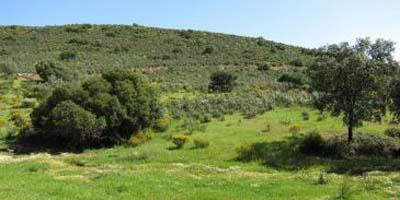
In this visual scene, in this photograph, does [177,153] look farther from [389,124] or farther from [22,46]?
[22,46]

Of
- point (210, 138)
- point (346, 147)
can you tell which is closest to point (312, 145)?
point (346, 147)

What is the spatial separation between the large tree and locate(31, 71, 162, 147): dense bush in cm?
1241

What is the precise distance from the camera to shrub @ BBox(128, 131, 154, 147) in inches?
1625

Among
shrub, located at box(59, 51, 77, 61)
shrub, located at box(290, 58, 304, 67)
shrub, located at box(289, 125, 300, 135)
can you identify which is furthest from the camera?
shrub, located at box(290, 58, 304, 67)

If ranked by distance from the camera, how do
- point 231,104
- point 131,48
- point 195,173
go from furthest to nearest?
point 131,48 → point 231,104 → point 195,173

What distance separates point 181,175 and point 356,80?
14.5 metres

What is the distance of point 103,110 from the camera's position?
4188cm

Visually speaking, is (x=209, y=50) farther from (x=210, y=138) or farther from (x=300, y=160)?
(x=300, y=160)

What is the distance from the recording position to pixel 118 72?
152 ft

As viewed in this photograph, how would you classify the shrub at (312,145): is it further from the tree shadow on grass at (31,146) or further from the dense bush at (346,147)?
the tree shadow on grass at (31,146)

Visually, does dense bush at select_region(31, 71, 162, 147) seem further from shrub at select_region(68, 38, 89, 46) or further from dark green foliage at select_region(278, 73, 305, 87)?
shrub at select_region(68, 38, 89, 46)

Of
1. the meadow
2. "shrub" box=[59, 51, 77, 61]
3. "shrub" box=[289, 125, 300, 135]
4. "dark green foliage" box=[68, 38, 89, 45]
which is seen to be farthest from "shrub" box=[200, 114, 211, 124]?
"dark green foliage" box=[68, 38, 89, 45]

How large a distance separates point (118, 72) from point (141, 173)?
59.1 feet

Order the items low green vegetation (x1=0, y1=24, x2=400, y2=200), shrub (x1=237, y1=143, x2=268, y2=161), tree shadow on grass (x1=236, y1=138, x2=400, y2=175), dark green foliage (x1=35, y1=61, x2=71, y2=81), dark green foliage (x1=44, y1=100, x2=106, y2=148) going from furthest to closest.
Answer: dark green foliage (x1=35, y1=61, x2=71, y2=81) < dark green foliage (x1=44, y1=100, x2=106, y2=148) < shrub (x1=237, y1=143, x2=268, y2=161) < tree shadow on grass (x1=236, y1=138, x2=400, y2=175) < low green vegetation (x1=0, y1=24, x2=400, y2=200)
